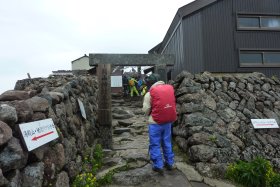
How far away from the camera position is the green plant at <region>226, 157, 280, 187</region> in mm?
6309

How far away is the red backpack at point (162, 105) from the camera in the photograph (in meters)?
5.80

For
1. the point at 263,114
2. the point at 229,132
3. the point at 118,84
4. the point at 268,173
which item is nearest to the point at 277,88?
the point at 263,114

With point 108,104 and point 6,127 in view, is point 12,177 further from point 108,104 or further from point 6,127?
point 108,104

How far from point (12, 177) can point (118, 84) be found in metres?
17.8

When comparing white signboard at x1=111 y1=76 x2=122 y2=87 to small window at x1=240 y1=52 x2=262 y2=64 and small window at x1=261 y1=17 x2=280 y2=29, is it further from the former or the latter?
small window at x1=261 y1=17 x2=280 y2=29

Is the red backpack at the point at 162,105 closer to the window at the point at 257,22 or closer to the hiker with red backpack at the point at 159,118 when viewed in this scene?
the hiker with red backpack at the point at 159,118

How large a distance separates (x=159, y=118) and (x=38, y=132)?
8.47 ft

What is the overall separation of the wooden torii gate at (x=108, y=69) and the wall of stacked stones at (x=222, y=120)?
1641 millimetres

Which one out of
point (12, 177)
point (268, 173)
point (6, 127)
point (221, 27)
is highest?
point (221, 27)

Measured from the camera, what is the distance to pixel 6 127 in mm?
3113

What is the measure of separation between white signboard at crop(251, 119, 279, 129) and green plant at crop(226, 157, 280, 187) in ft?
5.64

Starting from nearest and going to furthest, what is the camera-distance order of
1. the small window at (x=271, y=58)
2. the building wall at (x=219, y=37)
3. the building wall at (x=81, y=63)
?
the building wall at (x=219, y=37) → the small window at (x=271, y=58) → the building wall at (x=81, y=63)

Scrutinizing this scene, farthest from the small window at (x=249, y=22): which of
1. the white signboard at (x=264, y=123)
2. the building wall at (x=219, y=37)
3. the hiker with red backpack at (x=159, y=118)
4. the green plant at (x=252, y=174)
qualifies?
the hiker with red backpack at (x=159, y=118)

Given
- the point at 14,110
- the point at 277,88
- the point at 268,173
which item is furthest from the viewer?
the point at 277,88
